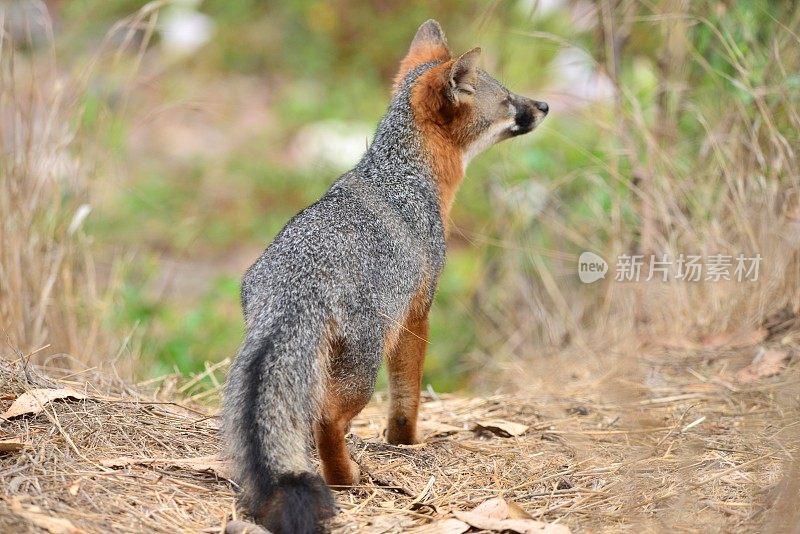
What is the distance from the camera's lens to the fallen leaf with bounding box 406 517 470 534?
355 cm

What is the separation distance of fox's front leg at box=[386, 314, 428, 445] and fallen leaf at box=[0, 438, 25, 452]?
5.70 ft

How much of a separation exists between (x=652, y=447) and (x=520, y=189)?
3415 millimetres

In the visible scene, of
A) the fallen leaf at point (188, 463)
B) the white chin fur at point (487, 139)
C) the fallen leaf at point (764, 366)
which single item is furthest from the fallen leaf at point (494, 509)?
the fallen leaf at point (764, 366)

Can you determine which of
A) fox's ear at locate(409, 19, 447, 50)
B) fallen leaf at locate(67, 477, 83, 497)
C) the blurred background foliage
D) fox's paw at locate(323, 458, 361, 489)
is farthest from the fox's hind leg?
fox's ear at locate(409, 19, 447, 50)

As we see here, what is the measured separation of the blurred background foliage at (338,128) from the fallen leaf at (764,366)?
1167 millimetres

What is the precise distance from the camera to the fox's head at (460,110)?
505cm

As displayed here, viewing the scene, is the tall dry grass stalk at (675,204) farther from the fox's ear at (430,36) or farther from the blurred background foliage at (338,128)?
the fox's ear at (430,36)

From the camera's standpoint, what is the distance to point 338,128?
514 inches

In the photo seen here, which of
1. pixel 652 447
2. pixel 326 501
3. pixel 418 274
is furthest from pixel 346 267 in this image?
pixel 652 447

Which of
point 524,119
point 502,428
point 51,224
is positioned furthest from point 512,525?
point 51,224

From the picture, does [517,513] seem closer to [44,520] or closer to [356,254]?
[356,254]

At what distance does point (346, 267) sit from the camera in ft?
13.4

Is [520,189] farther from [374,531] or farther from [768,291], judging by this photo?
[374,531]

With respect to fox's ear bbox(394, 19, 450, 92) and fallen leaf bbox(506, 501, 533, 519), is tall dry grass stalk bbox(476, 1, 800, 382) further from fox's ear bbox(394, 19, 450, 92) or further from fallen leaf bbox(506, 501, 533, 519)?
fallen leaf bbox(506, 501, 533, 519)
